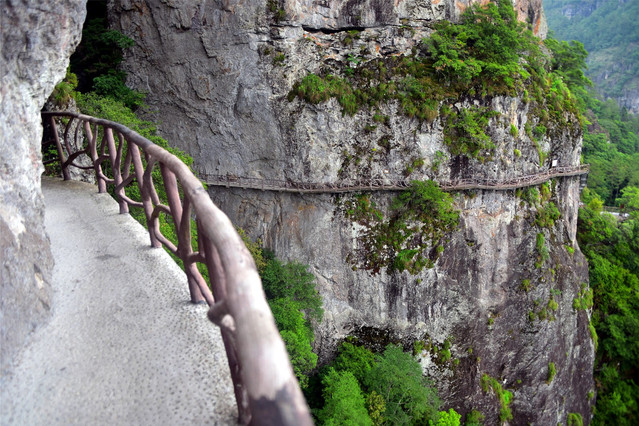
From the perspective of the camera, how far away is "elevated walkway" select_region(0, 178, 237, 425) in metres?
2.22

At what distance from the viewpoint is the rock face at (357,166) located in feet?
54.2

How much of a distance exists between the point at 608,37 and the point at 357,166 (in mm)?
94513

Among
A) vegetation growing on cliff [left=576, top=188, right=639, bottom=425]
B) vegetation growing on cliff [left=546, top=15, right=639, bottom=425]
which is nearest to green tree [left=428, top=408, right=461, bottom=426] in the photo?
vegetation growing on cliff [left=546, top=15, right=639, bottom=425]

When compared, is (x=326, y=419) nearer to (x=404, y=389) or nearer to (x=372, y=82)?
(x=404, y=389)

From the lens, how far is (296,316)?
1498cm

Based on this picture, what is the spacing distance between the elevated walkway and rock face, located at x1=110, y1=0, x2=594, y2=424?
→ 13255mm

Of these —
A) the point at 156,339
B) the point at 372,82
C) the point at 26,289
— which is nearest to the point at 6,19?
the point at 26,289

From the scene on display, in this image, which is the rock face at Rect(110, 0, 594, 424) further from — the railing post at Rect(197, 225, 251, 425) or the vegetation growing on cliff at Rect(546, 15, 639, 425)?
the railing post at Rect(197, 225, 251, 425)

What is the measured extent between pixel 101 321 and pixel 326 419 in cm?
1234

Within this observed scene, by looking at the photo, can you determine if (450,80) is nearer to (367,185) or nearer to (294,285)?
(367,185)

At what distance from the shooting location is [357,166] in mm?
16672

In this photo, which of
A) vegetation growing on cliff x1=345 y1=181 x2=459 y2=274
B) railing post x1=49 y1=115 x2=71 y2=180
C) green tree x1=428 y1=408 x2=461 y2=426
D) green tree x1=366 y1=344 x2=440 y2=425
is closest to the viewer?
Result: railing post x1=49 y1=115 x2=71 y2=180

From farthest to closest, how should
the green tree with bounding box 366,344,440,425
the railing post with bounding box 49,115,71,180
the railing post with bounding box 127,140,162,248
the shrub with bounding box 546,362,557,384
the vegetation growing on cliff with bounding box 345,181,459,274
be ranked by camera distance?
the shrub with bounding box 546,362,557,384, the vegetation growing on cliff with bounding box 345,181,459,274, the green tree with bounding box 366,344,440,425, the railing post with bounding box 49,115,71,180, the railing post with bounding box 127,140,162,248

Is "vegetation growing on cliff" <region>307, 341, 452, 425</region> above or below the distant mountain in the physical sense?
below
